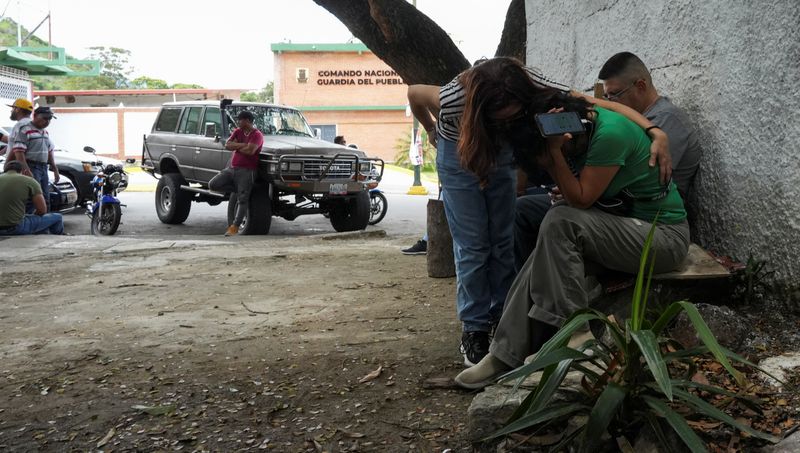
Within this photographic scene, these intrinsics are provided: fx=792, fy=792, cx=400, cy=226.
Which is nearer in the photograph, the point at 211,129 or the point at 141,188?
the point at 211,129

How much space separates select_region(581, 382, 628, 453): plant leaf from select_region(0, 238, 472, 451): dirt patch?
23.3 inches

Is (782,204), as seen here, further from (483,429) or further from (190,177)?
(190,177)

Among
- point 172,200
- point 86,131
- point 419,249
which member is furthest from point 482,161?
point 86,131

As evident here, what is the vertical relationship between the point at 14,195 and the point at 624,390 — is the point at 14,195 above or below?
below

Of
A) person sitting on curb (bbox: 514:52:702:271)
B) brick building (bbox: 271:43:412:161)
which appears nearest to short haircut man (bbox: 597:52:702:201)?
person sitting on curb (bbox: 514:52:702:271)

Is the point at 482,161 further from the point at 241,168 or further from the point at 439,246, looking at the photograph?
the point at 241,168

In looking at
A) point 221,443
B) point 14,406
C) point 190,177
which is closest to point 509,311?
point 221,443

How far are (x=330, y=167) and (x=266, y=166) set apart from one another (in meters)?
0.92

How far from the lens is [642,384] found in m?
2.58

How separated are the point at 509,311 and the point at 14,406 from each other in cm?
217

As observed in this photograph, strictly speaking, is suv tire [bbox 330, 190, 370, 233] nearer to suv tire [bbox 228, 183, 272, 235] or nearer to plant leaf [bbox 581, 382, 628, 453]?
suv tire [bbox 228, 183, 272, 235]

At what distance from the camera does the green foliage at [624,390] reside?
7.86ft

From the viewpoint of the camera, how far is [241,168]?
1069cm

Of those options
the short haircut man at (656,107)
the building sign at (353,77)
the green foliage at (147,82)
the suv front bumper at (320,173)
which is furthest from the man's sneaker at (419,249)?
the green foliage at (147,82)
